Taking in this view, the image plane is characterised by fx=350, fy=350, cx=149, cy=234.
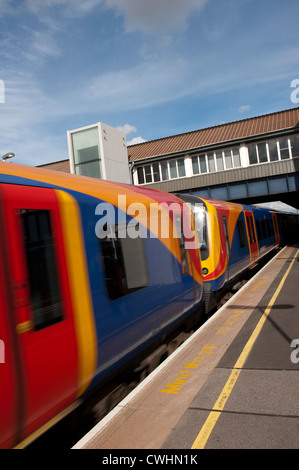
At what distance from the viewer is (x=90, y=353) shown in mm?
3607

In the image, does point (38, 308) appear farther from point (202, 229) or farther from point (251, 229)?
point (251, 229)

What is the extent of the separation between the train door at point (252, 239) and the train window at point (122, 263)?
9395 mm

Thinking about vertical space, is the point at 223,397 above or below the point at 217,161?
below

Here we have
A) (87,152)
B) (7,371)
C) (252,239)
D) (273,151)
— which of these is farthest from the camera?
(273,151)

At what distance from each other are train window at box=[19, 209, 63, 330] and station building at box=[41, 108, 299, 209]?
2798cm

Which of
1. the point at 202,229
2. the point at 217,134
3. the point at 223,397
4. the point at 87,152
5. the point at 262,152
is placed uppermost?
the point at 217,134

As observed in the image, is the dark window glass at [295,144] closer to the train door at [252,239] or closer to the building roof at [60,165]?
the train door at [252,239]

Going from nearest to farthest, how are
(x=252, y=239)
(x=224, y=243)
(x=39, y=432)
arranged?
(x=39, y=432) → (x=224, y=243) → (x=252, y=239)

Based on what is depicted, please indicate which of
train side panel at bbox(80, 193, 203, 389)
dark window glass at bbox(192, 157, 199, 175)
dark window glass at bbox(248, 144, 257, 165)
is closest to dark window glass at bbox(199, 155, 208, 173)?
dark window glass at bbox(192, 157, 199, 175)

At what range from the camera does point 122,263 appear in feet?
14.4

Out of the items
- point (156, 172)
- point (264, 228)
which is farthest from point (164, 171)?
point (264, 228)

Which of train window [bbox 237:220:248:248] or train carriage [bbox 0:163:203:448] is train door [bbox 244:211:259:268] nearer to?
train window [bbox 237:220:248:248]

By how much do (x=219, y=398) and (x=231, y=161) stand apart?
2830cm

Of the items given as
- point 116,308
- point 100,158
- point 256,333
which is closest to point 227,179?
point 100,158
